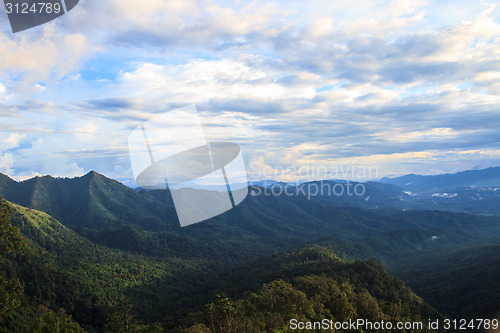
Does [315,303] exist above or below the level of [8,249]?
below

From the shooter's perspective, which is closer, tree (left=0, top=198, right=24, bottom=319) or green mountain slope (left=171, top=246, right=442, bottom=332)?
tree (left=0, top=198, right=24, bottom=319)

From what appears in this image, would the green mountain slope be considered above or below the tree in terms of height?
below

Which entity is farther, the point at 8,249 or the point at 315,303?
the point at 315,303

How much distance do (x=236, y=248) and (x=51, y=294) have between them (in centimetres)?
12795

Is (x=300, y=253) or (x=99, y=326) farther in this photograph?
(x=300, y=253)

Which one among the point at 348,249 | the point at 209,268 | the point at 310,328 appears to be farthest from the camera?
the point at 348,249

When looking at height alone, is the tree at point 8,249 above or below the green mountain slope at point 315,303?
above

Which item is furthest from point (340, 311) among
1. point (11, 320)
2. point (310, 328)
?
point (11, 320)

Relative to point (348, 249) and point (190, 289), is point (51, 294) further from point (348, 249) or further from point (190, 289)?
point (348, 249)

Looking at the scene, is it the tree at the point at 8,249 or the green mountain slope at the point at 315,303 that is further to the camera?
the green mountain slope at the point at 315,303

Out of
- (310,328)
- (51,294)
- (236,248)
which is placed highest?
(310,328)

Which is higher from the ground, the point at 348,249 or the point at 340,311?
the point at 340,311

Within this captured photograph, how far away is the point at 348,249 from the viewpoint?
569 ft

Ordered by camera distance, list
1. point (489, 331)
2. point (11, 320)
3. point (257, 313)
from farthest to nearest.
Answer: point (489, 331), point (11, 320), point (257, 313)
